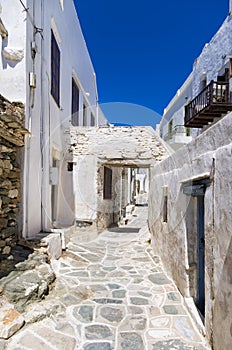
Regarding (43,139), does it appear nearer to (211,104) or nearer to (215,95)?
(211,104)

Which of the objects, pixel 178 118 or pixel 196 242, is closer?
pixel 196 242

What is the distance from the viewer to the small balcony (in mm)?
10414

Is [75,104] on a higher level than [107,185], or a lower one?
higher

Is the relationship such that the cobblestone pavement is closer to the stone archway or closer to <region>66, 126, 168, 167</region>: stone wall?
the stone archway

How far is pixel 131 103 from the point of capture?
794 cm

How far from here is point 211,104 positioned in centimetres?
1038

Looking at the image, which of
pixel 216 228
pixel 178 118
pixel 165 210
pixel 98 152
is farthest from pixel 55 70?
pixel 178 118

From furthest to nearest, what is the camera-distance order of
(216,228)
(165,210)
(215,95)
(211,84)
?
(215,95) → (211,84) → (165,210) → (216,228)

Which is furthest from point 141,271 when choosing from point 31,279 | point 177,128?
point 177,128

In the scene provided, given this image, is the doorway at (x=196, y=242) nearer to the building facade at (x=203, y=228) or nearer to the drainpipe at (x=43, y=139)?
the building facade at (x=203, y=228)

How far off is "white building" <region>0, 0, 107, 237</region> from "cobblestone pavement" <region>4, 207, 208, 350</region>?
1677mm

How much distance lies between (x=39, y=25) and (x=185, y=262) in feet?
20.1

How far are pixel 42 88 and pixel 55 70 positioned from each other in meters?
A: 1.65

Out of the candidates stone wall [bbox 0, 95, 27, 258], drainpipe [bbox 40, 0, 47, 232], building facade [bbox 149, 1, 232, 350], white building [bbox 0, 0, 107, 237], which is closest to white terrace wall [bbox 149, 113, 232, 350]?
building facade [bbox 149, 1, 232, 350]
